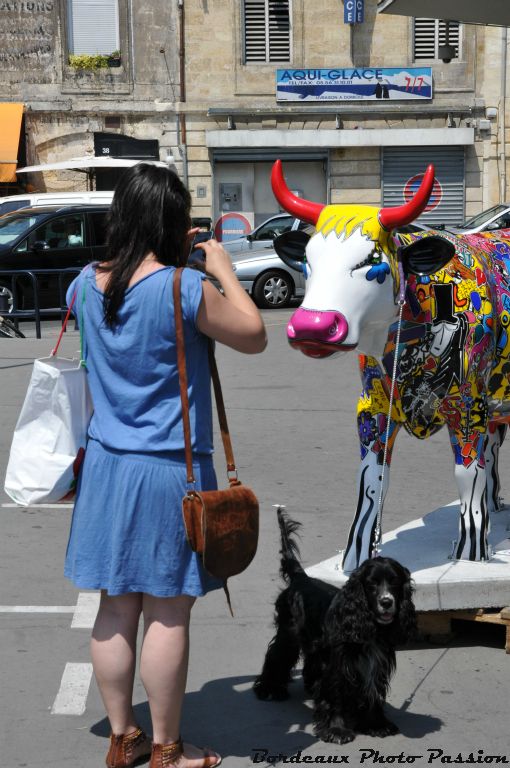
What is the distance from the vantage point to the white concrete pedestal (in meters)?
4.80

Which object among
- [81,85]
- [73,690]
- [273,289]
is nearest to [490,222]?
[273,289]

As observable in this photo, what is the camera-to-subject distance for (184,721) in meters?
4.17

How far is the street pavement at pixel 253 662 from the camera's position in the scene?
398 centimetres

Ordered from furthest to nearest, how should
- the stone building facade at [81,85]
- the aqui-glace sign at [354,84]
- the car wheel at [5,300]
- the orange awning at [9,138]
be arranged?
the aqui-glace sign at [354,84] < the stone building facade at [81,85] < the orange awning at [9,138] < the car wheel at [5,300]

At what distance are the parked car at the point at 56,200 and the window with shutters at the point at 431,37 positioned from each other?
1030cm

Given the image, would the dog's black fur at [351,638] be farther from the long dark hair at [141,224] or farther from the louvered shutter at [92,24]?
the louvered shutter at [92,24]

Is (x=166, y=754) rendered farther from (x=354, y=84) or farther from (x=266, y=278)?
(x=354, y=84)

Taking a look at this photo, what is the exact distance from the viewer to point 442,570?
196 inches

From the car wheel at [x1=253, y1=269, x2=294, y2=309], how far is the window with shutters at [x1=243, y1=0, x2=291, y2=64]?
10078mm

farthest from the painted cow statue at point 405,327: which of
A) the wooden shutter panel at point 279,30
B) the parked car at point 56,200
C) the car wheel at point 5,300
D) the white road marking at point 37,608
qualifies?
the wooden shutter panel at point 279,30

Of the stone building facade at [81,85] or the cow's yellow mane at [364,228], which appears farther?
the stone building facade at [81,85]

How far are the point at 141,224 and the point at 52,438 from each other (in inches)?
30.0

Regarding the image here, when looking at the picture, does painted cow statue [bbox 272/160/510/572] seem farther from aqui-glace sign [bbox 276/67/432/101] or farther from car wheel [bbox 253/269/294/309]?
aqui-glace sign [bbox 276/67/432/101]

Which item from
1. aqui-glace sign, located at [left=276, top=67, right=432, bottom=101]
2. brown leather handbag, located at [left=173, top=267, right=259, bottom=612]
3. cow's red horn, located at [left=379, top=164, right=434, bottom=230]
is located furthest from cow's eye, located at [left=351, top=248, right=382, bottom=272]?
aqui-glace sign, located at [left=276, top=67, right=432, bottom=101]
